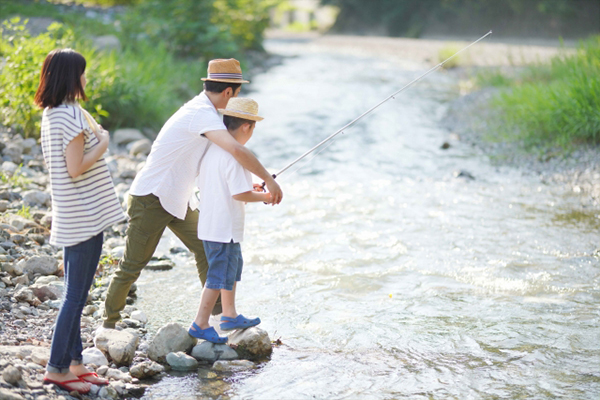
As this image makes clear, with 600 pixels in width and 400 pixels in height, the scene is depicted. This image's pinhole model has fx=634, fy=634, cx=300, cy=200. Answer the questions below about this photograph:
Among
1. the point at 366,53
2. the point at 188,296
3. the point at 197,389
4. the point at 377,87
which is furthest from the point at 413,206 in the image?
the point at 366,53

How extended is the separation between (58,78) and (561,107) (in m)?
8.16

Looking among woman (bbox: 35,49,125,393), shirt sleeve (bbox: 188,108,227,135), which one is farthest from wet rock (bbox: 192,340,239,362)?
shirt sleeve (bbox: 188,108,227,135)

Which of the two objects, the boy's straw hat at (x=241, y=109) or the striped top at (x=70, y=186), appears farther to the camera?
the boy's straw hat at (x=241, y=109)

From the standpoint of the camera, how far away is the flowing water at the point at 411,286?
3.64 m

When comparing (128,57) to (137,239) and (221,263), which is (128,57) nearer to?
(137,239)

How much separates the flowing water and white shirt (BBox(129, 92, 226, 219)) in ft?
3.46

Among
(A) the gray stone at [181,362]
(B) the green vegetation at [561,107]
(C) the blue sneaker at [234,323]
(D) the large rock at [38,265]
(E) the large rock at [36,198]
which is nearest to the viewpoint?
(A) the gray stone at [181,362]

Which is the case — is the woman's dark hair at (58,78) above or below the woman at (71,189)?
above

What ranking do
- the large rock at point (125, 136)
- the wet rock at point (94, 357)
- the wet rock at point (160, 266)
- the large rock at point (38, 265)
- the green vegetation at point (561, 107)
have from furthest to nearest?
the large rock at point (125, 136), the green vegetation at point (561, 107), the wet rock at point (160, 266), the large rock at point (38, 265), the wet rock at point (94, 357)

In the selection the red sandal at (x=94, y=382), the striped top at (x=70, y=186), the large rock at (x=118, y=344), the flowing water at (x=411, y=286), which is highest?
the striped top at (x=70, y=186)

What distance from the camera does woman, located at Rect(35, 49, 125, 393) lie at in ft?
9.70

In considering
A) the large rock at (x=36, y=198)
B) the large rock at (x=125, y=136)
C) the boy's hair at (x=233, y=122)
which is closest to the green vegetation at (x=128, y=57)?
the large rock at (x=125, y=136)

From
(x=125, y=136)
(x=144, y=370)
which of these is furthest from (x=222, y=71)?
(x=125, y=136)

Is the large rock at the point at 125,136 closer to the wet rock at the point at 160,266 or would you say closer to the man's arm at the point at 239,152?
the wet rock at the point at 160,266
